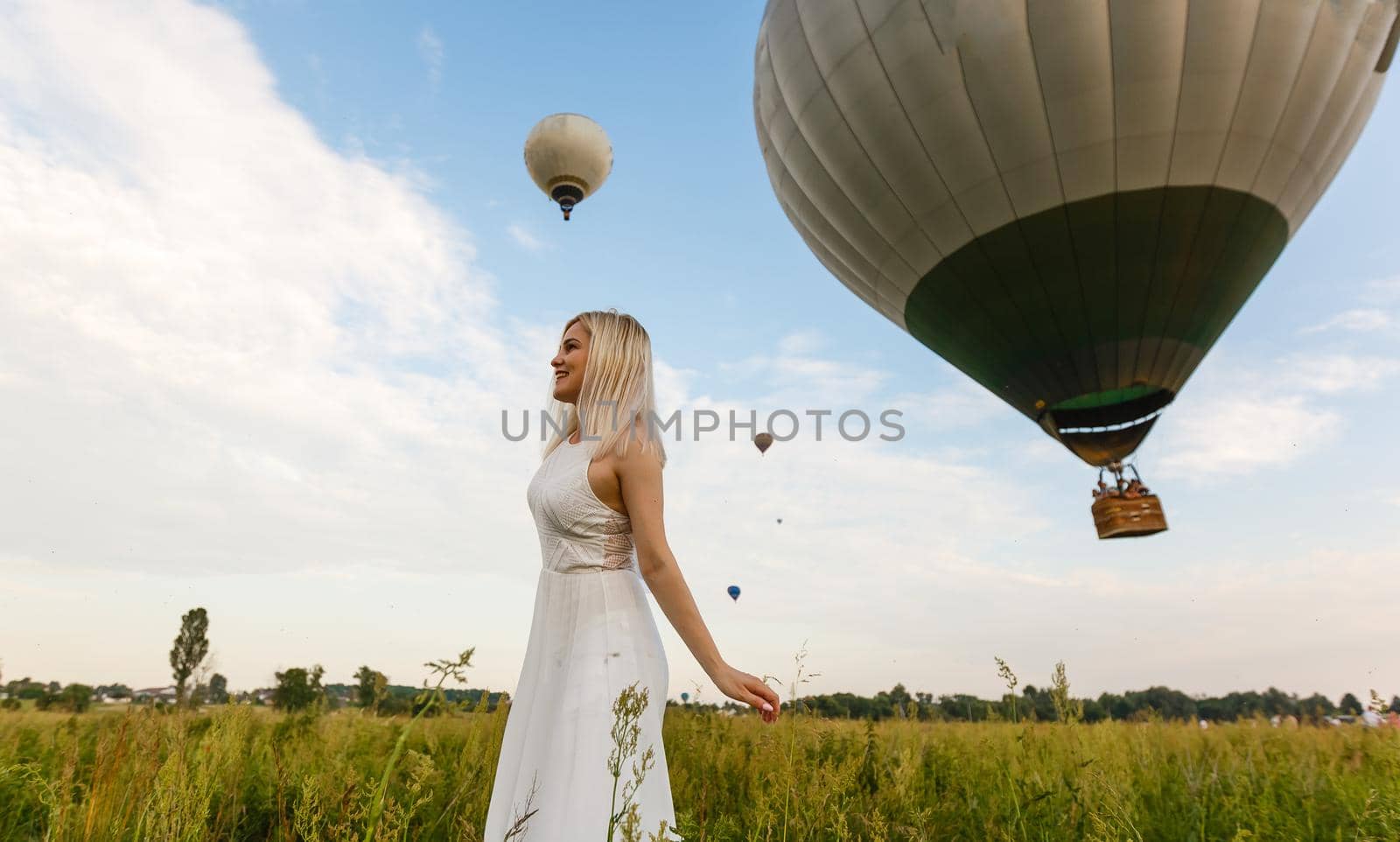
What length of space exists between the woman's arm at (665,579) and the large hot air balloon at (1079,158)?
35.0 feet

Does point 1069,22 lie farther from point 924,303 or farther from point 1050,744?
point 1050,744

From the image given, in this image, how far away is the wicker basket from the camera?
41.9ft

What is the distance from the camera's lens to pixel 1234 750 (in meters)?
4.60

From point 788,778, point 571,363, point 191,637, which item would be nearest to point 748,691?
point 788,778

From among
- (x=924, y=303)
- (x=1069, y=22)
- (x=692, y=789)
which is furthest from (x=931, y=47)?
(x=692, y=789)

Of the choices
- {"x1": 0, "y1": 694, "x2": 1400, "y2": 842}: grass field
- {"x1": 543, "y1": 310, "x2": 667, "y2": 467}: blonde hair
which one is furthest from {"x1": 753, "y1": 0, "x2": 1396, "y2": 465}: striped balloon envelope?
{"x1": 543, "y1": 310, "x2": 667, "y2": 467}: blonde hair

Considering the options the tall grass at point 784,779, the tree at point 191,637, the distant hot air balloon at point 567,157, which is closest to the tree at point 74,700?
the tall grass at point 784,779

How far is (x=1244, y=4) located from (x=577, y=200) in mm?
11180

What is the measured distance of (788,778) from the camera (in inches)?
69.5

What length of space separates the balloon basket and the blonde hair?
1275 centimetres

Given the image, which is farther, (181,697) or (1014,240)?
(1014,240)

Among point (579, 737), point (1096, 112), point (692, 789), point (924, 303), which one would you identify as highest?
point (1096, 112)

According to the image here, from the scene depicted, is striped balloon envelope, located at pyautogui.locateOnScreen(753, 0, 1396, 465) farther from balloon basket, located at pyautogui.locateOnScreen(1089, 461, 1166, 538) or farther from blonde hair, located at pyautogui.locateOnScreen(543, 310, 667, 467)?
blonde hair, located at pyautogui.locateOnScreen(543, 310, 667, 467)

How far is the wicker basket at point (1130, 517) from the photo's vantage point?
1276 cm
